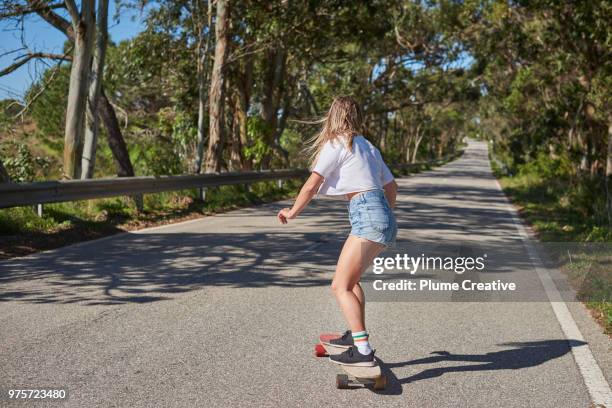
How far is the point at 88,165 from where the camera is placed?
14.4 meters

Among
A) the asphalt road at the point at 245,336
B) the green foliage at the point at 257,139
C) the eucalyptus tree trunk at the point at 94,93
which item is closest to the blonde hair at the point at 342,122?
the asphalt road at the point at 245,336

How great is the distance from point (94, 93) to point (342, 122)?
11210 millimetres

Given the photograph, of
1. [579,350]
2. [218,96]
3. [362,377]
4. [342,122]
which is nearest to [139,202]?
[218,96]

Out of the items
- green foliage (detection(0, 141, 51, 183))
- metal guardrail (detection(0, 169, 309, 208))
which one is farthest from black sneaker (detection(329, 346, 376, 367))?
green foliage (detection(0, 141, 51, 183))

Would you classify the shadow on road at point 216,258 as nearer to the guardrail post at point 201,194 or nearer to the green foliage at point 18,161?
the guardrail post at point 201,194

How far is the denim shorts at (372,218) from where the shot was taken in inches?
175

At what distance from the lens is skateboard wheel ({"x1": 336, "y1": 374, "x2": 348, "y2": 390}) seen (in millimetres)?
4355

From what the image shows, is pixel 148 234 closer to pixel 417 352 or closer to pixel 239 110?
pixel 417 352

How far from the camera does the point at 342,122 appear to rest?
454 centimetres

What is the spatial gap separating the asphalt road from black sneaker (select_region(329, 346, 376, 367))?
180 millimetres

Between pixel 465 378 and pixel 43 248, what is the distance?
7.13 metres

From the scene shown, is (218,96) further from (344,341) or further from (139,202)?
(344,341)

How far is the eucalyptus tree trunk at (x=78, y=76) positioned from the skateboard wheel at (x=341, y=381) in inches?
412

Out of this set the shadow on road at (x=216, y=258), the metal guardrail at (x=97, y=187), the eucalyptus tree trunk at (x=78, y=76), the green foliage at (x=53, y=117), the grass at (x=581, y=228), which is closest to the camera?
the shadow on road at (x=216, y=258)
